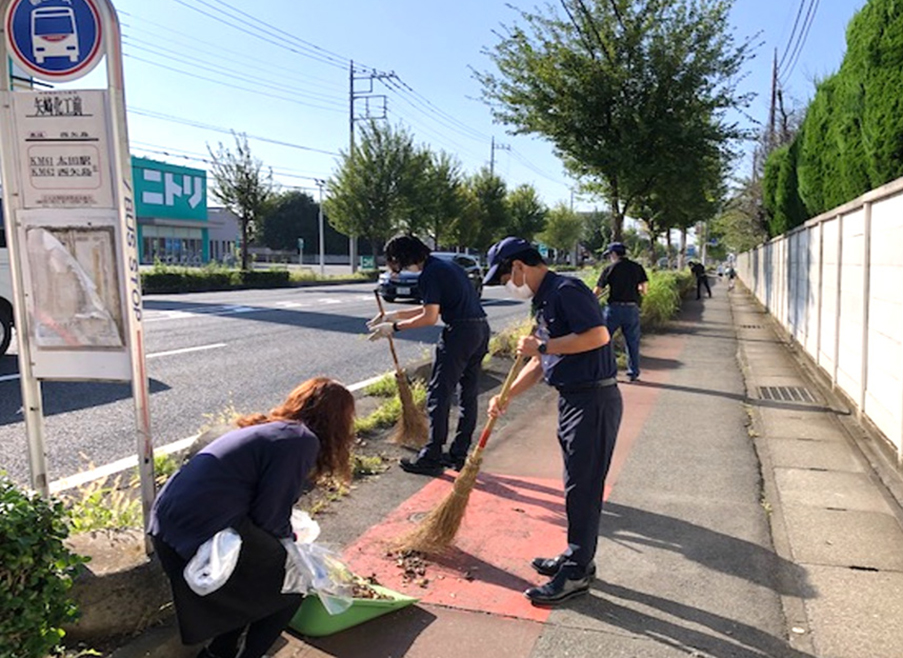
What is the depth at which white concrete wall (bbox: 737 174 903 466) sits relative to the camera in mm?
5457

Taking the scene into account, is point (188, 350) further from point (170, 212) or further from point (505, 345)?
point (170, 212)

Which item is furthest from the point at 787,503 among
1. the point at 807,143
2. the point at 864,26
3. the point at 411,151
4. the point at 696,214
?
the point at 411,151

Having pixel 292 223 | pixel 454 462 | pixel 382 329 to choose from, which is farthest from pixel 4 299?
pixel 292 223

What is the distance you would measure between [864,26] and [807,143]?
6146 mm

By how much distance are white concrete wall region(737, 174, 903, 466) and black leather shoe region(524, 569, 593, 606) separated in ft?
10.1

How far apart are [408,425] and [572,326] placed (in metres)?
2.90

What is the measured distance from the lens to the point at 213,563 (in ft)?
7.66

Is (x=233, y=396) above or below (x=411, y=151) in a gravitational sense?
below

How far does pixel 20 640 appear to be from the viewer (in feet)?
6.73

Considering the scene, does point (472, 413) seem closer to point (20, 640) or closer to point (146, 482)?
point (146, 482)

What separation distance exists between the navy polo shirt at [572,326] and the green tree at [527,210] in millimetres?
56614

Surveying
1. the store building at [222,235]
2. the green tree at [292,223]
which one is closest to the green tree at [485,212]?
the store building at [222,235]

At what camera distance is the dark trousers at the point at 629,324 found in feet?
29.6

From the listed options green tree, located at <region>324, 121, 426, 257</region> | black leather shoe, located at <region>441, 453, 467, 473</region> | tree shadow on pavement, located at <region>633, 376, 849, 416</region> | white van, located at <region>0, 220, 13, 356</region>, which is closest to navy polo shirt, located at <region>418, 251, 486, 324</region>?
black leather shoe, located at <region>441, 453, 467, 473</region>
